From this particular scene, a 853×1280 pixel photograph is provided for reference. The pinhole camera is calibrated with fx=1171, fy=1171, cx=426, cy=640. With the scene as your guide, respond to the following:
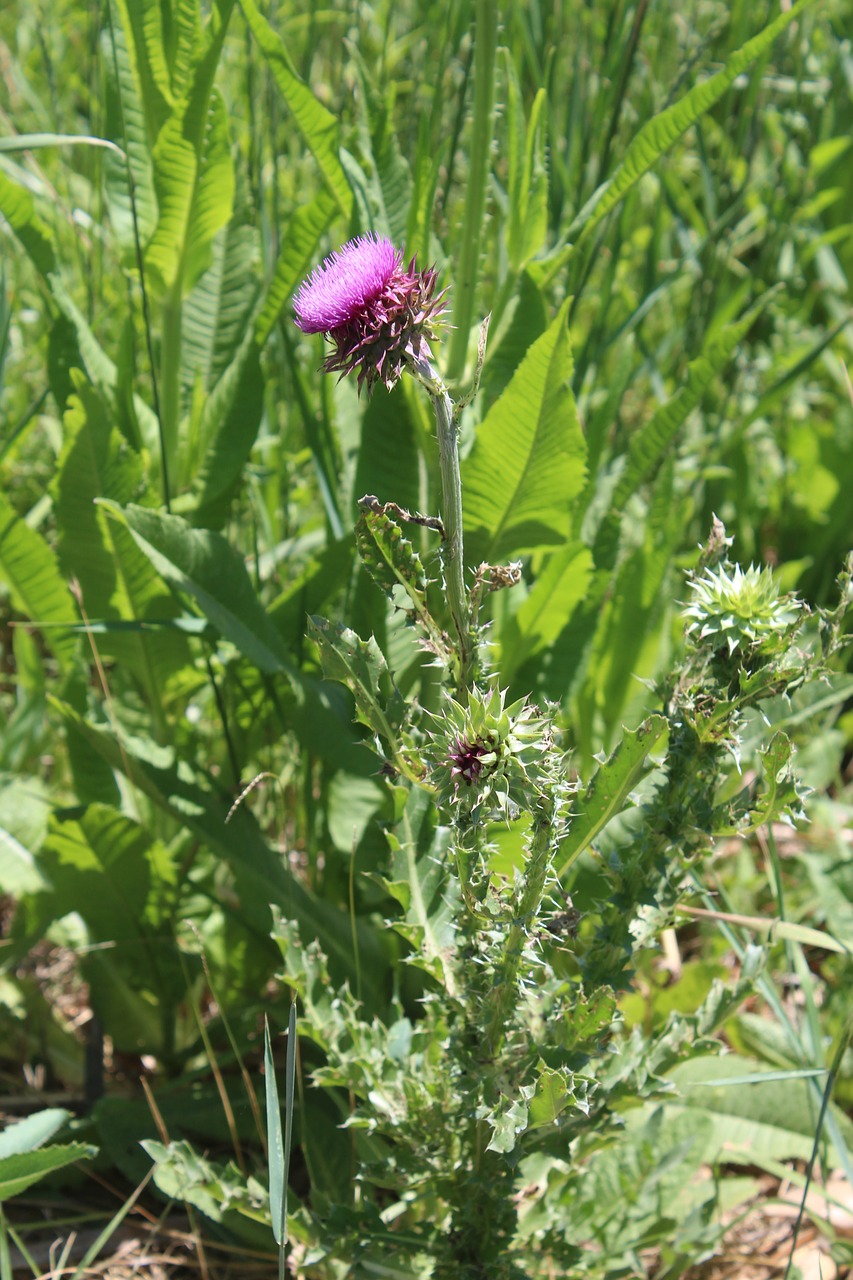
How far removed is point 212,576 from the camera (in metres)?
1.41

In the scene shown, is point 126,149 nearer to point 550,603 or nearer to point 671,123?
point 671,123

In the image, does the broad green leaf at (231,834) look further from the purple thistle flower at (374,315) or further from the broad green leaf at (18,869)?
the purple thistle flower at (374,315)

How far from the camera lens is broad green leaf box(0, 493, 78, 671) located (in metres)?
1.54

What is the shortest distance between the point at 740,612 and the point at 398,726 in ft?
1.10

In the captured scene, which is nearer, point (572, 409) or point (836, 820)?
point (572, 409)

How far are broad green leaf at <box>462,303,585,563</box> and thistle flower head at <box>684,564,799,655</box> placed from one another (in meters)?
0.34

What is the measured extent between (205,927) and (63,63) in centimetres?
257

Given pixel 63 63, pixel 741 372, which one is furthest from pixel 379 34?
pixel 741 372

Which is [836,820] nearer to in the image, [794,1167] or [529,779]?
[794,1167]

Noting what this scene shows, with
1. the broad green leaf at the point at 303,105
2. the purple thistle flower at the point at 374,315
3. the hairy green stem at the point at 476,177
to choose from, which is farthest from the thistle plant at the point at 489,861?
the broad green leaf at the point at 303,105

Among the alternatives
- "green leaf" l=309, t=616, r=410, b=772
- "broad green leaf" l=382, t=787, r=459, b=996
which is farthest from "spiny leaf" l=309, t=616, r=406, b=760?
"broad green leaf" l=382, t=787, r=459, b=996

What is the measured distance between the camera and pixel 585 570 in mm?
1567

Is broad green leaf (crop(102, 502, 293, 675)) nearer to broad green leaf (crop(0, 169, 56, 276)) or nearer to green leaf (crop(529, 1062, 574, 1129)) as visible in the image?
broad green leaf (crop(0, 169, 56, 276))

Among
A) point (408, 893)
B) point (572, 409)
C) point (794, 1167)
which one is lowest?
point (794, 1167)
